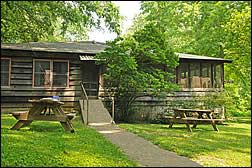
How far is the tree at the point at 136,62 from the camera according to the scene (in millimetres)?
11406

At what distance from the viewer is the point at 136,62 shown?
1160 cm

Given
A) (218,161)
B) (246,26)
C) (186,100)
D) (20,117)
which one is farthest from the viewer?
(246,26)

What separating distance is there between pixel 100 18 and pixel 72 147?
6238mm

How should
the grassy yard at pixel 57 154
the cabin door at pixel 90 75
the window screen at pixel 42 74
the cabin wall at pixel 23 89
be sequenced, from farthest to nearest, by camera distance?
the cabin door at pixel 90 75
the window screen at pixel 42 74
the cabin wall at pixel 23 89
the grassy yard at pixel 57 154

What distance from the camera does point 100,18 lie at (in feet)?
33.0

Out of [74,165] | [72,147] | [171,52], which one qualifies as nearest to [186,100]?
[171,52]

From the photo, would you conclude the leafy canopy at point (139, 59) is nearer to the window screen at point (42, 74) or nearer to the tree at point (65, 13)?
the tree at point (65, 13)

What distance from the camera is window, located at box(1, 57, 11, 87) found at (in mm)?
13633

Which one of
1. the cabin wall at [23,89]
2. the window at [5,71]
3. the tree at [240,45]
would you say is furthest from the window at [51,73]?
the tree at [240,45]

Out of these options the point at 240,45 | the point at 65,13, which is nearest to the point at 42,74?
the point at 65,13

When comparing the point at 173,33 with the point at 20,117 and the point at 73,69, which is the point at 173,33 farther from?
the point at 20,117

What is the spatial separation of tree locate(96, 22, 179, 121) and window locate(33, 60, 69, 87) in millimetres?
3410

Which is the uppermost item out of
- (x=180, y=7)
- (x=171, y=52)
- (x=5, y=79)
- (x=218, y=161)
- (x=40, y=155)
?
(x=180, y=7)

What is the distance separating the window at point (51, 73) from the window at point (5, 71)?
4.60 ft
